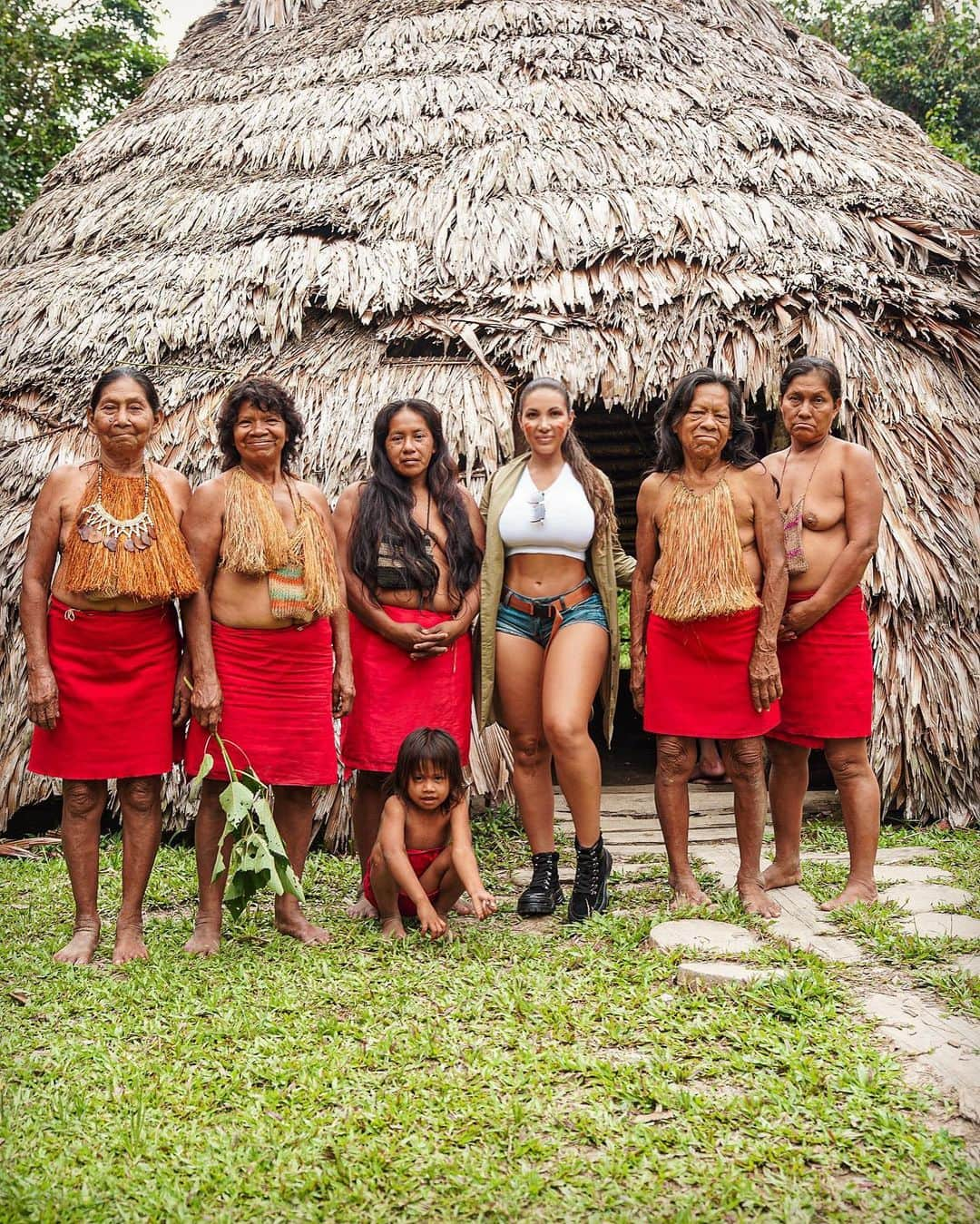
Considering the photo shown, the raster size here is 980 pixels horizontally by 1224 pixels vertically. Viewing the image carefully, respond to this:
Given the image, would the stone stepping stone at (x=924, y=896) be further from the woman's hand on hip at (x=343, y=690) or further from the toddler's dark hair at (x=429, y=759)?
the woman's hand on hip at (x=343, y=690)

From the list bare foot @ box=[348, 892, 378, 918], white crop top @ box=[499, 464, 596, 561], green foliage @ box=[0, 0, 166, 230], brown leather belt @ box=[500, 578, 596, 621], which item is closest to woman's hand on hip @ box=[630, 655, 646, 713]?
brown leather belt @ box=[500, 578, 596, 621]

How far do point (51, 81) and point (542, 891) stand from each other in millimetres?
11265

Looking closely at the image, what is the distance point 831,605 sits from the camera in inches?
147

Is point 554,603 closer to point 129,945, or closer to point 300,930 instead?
point 300,930

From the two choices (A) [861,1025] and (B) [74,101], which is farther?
(B) [74,101]

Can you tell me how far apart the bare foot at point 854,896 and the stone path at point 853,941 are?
5 centimetres

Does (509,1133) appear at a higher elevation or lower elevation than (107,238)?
lower

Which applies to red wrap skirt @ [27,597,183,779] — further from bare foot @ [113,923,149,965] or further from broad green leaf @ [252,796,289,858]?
bare foot @ [113,923,149,965]

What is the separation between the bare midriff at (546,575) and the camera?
3.69m

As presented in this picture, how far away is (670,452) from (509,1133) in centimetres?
228

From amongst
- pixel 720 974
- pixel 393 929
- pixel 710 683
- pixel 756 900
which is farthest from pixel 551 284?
pixel 720 974

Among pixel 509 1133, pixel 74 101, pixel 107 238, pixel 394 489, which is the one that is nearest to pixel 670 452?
pixel 394 489

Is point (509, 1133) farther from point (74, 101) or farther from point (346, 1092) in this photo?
point (74, 101)

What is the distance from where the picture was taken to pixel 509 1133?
228cm
